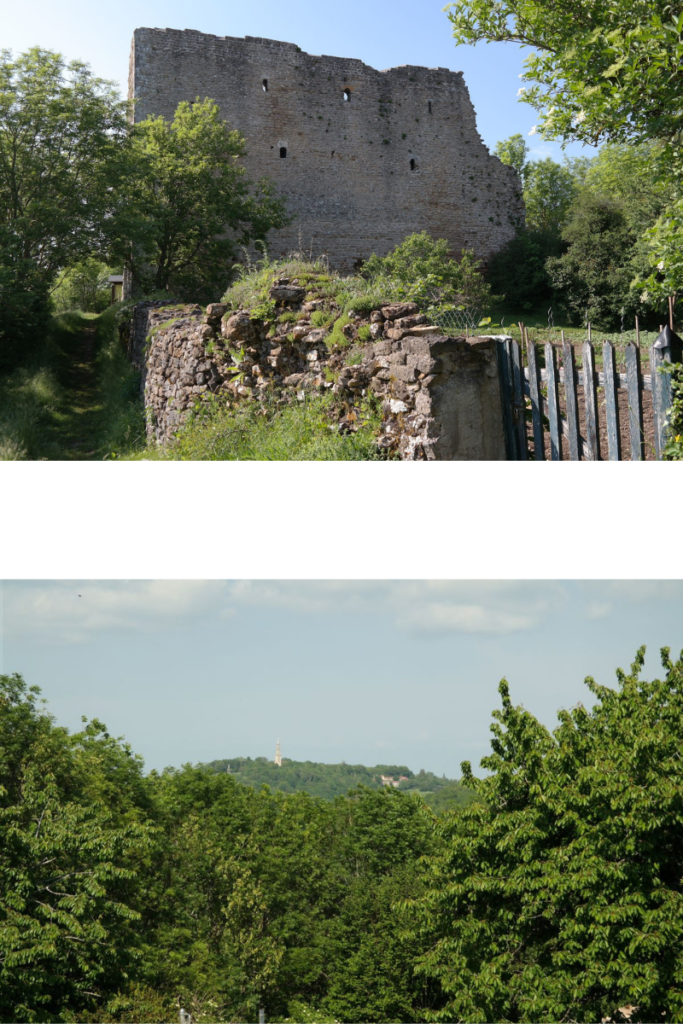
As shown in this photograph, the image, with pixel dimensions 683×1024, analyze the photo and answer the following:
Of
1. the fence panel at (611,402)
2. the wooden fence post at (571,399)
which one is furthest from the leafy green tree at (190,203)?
the fence panel at (611,402)

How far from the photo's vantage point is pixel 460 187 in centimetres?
2375

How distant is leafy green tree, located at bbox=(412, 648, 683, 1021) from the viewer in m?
4.24

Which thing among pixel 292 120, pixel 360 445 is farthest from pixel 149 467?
pixel 292 120

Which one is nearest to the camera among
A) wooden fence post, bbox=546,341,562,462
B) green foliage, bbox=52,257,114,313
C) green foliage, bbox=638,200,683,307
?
wooden fence post, bbox=546,341,562,462

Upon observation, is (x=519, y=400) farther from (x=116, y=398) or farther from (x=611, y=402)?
(x=116, y=398)

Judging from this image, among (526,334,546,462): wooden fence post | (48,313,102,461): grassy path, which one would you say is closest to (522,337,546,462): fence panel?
(526,334,546,462): wooden fence post

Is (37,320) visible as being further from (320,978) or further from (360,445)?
(320,978)

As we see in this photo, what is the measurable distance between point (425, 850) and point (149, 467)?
430 cm

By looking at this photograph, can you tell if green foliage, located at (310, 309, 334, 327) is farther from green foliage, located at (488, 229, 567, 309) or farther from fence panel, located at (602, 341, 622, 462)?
green foliage, located at (488, 229, 567, 309)

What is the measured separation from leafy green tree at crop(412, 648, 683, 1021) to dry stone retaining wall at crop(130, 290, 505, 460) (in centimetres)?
159

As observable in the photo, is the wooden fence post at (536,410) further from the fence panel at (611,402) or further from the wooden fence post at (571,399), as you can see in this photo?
the fence panel at (611,402)

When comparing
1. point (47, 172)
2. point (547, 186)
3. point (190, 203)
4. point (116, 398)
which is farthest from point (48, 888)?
point (547, 186)

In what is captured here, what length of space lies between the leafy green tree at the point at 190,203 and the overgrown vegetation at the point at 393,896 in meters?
12.3

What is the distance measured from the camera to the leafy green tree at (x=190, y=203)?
1609 cm
